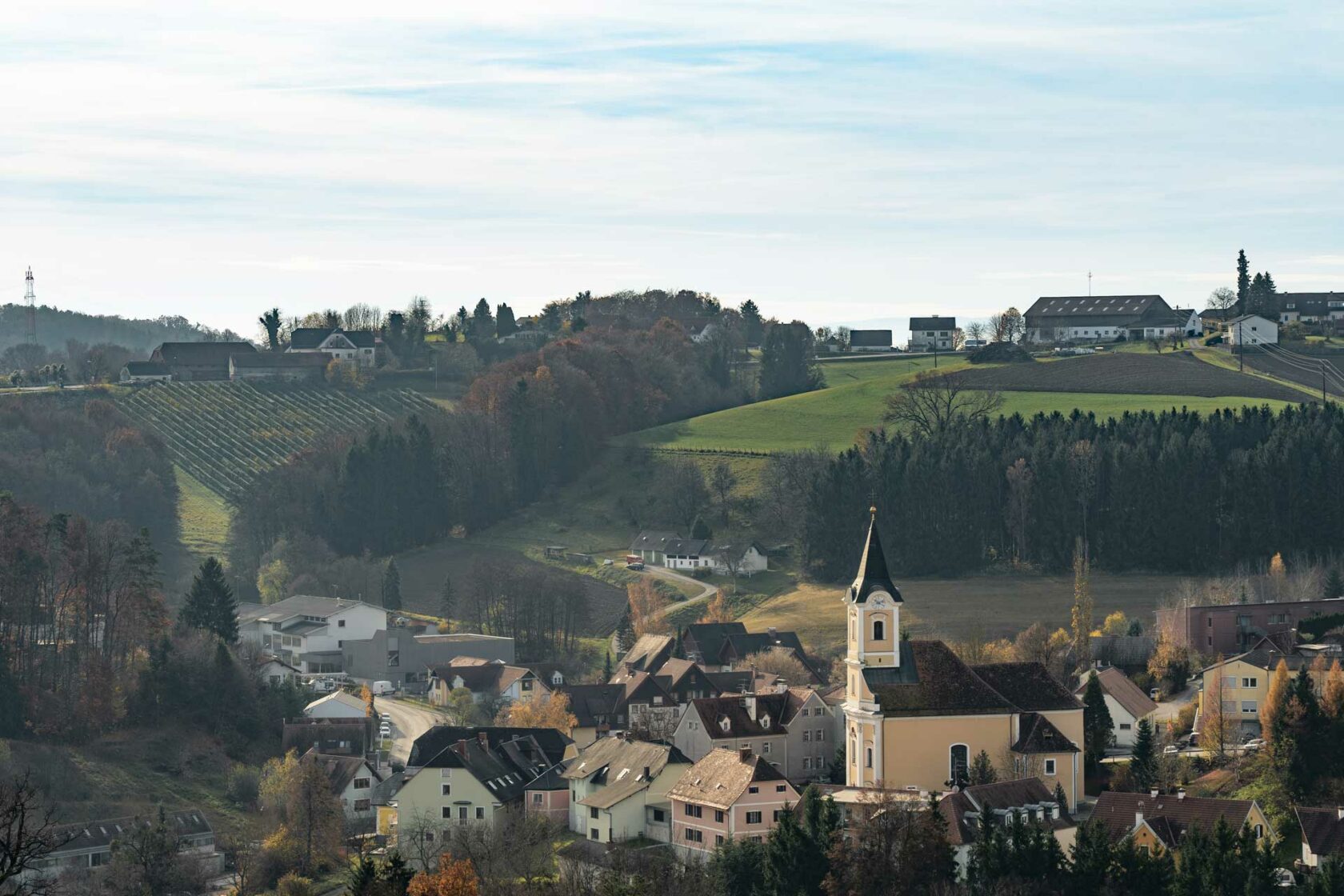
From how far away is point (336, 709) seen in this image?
8619cm

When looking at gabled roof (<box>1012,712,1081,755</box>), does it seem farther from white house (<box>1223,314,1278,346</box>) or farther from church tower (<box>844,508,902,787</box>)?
white house (<box>1223,314,1278,346</box>)

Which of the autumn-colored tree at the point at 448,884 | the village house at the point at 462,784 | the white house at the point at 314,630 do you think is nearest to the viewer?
the autumn-colored tree at the point at 448,884

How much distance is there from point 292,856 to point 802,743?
17500 mm

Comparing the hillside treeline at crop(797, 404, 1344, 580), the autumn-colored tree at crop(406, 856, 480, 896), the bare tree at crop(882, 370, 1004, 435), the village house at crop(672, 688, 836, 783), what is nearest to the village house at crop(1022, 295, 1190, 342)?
the bare tree at crop(882, 370, 1004, 435)

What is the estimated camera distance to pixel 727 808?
206 feet

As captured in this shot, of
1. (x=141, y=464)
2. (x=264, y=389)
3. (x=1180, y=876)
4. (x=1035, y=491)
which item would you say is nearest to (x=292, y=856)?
(x=1180, y=876)

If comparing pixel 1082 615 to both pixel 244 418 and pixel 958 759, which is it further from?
pixel 244 418

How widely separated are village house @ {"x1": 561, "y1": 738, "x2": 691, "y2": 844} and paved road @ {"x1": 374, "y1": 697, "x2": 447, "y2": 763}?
14.4 meters

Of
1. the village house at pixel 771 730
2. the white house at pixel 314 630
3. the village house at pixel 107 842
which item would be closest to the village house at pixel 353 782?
the village house at pixel 107 842

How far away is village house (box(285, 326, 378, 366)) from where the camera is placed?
16338 centimetres

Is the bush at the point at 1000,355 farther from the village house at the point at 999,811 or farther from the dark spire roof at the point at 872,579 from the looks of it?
the village house at the point at 999,811

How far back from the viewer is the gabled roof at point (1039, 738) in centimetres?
6575

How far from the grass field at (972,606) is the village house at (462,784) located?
2551 centimetres

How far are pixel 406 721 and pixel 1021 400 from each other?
2142 inches
